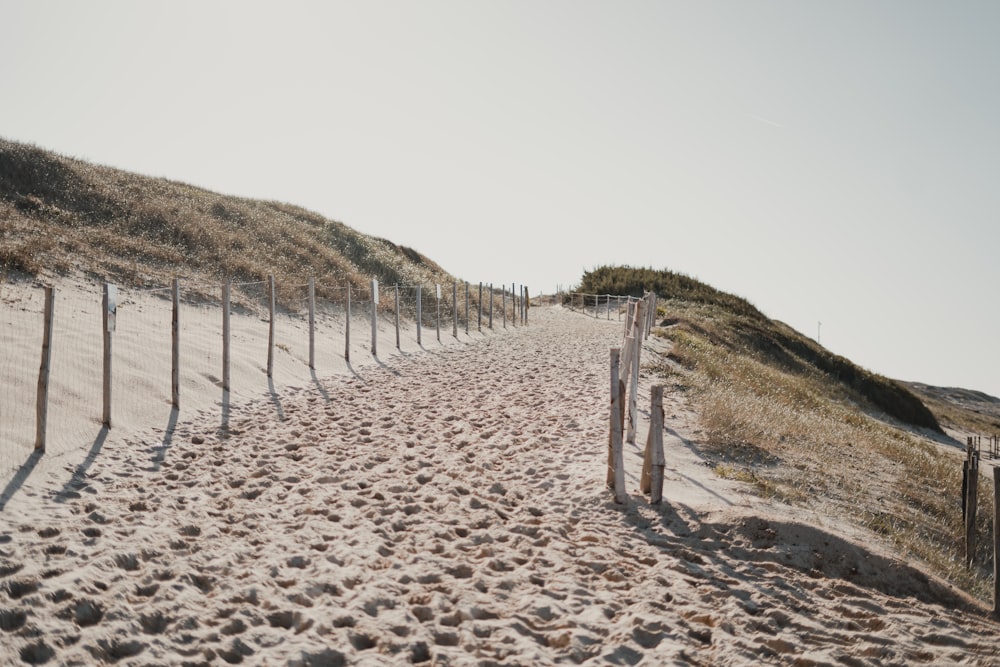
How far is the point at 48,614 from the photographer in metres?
4.35

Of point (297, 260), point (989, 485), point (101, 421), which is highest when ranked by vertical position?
point (297, 260)

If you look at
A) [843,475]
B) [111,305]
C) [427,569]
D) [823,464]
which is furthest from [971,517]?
[111,305]

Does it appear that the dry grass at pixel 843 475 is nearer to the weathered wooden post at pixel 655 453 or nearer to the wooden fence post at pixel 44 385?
the weathered wooden post at pixel 655 453

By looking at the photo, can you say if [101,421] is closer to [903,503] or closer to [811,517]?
[811,517]

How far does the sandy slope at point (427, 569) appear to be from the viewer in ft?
14.1

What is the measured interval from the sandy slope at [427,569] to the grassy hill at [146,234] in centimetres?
1104

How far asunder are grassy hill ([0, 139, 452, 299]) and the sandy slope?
11038 mm

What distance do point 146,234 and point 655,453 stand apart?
824 inches

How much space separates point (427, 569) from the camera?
5.37 meters

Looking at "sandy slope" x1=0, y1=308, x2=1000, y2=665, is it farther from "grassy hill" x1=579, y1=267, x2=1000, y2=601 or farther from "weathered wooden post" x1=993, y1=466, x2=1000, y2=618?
"grassy hill" x1=579, y1=267, x2=1000, y2=601

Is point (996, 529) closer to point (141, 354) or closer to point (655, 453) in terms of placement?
point (655, 453)

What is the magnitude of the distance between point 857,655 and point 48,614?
17.5ft

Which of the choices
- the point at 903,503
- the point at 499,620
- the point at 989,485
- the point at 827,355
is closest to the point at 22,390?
the point at 499,620

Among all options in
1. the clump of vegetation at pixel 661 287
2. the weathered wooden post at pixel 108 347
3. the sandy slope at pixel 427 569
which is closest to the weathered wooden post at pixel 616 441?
the sandy slope at pixel 427 569
